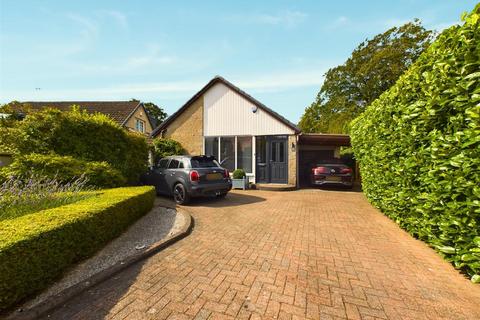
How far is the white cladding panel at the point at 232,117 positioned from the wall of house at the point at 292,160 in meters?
0.44

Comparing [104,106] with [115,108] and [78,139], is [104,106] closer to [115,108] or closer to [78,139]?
[115,108]

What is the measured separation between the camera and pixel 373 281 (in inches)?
108

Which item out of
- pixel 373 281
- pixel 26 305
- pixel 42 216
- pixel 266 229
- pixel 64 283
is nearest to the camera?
pixel 26 305

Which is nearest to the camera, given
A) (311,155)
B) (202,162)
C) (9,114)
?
(9,114)

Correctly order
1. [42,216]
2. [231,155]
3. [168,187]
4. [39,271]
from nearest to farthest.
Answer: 1. [39,271]
2. [42,216]
3. [168,187]
4. [231,155]

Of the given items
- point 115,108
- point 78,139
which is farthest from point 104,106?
point 78,139

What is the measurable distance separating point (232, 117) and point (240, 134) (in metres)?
1.08

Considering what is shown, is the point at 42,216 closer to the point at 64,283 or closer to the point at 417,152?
the point at 64,283

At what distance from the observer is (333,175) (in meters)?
10.2

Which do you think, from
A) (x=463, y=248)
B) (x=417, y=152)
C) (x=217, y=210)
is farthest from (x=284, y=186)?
(x=463, y=248)

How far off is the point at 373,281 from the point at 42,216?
446cm

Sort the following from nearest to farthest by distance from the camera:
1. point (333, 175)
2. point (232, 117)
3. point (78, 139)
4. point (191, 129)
Answer: point (78, 139)
point (333, 175)
point (232, 117)
point (191, 129)

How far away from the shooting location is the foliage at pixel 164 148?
12320 mm

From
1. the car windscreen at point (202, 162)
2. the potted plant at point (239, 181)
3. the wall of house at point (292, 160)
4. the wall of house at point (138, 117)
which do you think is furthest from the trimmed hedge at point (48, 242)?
the wall of house at point (138, 117)
